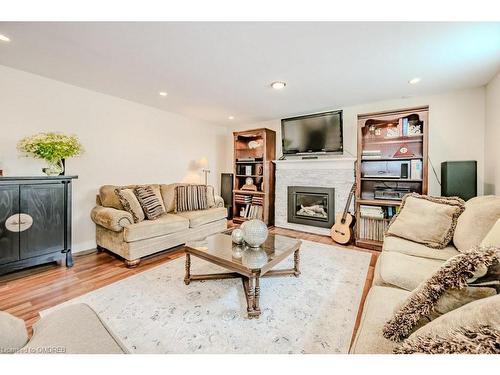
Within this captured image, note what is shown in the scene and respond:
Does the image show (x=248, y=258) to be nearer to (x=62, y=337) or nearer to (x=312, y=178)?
(x=62, y=337)

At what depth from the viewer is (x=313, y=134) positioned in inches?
153

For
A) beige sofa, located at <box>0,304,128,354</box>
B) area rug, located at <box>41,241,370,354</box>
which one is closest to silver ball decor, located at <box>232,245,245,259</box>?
area rug, located at <box>41,241,370,354</box>

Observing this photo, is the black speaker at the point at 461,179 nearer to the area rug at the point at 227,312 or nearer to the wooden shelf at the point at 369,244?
the wooden shelf at the point at 369,244

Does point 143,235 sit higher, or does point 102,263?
point 143,235

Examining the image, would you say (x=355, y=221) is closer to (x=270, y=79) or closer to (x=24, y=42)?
(x=270, y=79)

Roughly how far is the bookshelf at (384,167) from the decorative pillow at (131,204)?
300cm

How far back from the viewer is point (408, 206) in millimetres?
2303

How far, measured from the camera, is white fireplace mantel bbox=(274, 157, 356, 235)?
12.2ft

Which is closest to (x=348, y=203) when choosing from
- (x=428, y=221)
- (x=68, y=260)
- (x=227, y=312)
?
(x=428, y=221)

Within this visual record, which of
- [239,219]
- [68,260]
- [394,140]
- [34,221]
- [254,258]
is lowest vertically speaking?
[68,260]

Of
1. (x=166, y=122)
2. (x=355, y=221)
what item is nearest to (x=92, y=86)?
(x=166, y=122)

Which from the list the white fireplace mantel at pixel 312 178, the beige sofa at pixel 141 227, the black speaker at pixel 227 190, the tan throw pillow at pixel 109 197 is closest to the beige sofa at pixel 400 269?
the white fireplace mantel at pixel 312 178

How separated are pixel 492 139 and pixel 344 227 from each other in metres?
1.99

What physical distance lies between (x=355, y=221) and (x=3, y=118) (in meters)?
4.59
